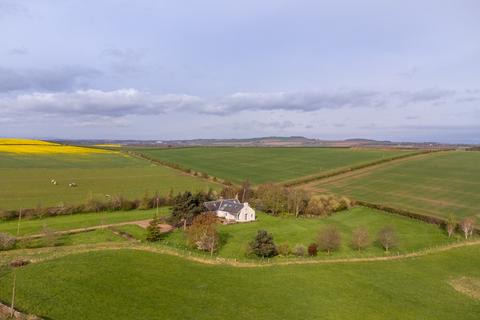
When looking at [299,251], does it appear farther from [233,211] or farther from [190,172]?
[190,172]

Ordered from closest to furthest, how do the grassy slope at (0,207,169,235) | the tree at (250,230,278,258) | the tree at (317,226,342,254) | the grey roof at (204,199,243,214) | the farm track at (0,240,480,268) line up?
the farm track at (0,240,480,268), the tree at (250,230,278,258), the tree at (317,226,342,254), the grassy slope at (0,207,169,235), the grey roof at (204,199,243,214)

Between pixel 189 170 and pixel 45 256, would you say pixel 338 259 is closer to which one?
pixel 45 256

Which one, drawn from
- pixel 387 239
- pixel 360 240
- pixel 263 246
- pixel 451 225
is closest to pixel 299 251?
pixel 263 246

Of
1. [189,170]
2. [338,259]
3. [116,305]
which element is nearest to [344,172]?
[189,170]

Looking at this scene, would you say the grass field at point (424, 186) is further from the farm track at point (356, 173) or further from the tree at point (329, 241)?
the tree at point (329, 241)

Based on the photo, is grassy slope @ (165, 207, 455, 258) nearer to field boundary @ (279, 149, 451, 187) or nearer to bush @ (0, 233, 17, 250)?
bush @ (0, 233, 17, 250)

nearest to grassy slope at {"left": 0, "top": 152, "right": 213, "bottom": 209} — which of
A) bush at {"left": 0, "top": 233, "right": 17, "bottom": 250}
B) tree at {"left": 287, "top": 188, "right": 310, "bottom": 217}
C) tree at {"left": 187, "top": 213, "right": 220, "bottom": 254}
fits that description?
bush at {"left": 0, "top": 233, "right": 17, "bottom": 250}
